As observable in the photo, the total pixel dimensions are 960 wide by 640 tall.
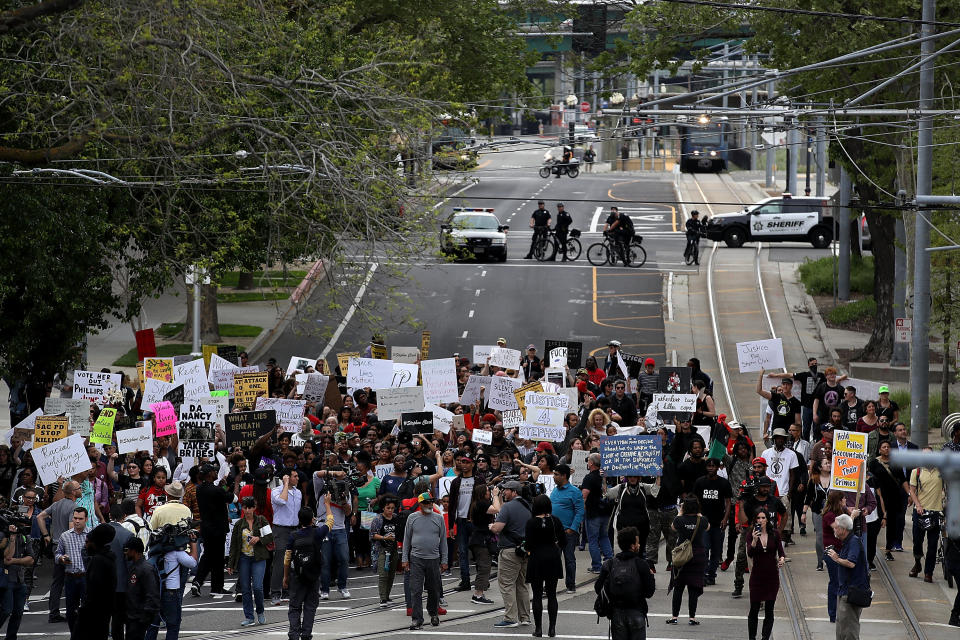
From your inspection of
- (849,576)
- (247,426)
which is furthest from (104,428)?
(849,576)

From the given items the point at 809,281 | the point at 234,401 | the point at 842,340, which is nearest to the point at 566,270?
the point at 809,281

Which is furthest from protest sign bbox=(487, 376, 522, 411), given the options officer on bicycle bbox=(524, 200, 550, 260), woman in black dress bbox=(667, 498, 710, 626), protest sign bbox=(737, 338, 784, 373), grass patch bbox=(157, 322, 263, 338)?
officer on bicycle bbox=(524, 200, 550, 260)

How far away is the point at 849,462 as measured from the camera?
48.6 feet

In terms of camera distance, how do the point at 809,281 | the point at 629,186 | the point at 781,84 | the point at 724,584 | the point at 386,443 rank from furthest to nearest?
the point at 629,186 → the point at 809,281 → the point at 781,84 → the point at 386,443 → the point at 724,584

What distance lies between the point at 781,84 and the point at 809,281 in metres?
8.90

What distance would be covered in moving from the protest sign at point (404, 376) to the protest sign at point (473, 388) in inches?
32.9

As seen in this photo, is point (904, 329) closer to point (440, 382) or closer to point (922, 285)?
point (922, 285)

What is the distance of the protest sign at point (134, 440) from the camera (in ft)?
56.4

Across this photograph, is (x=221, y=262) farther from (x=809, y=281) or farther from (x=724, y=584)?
(x=809, y=281)

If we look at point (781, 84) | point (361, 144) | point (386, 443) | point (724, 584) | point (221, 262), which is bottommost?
point (724, 584)

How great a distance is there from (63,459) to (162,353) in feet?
61.6

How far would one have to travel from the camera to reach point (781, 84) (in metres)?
33.1

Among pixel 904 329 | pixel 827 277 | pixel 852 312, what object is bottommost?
pixel 852 312

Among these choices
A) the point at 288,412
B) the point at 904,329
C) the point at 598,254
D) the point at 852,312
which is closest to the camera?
the point at 288,412
